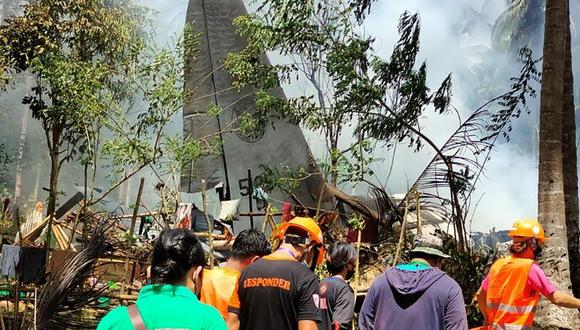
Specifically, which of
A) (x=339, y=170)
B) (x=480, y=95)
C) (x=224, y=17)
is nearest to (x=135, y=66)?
(x=339, y=170)

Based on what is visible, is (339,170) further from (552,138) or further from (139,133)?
(552,138)

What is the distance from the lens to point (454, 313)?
389cm

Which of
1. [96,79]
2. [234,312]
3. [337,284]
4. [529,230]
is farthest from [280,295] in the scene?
[96,79]

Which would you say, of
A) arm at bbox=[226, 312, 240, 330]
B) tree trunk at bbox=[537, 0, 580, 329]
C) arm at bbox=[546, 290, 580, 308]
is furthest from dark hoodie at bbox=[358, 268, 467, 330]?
tree trunk at bbox=[537, 0, 580, 329]

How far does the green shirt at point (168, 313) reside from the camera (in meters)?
2.34

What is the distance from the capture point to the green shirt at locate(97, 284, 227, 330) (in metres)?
2.34

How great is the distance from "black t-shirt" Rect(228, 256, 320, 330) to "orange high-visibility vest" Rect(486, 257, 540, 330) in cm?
175

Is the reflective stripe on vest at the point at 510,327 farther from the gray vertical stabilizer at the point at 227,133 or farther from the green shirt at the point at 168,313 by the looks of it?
the gray vertical stabilizer at the point at 227,133

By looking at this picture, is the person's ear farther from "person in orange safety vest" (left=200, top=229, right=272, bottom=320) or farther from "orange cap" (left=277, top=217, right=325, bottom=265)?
"person in orange safety vest" (left=200, top=229, right=272, bottom=320)

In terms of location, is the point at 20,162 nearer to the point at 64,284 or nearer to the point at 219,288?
the point at 64,284

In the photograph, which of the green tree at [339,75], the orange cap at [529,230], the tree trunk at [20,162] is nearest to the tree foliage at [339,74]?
the green tree at [339,75]

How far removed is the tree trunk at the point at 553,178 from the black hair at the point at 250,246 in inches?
187

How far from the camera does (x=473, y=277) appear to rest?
8.67m

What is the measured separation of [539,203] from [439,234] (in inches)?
79.5
